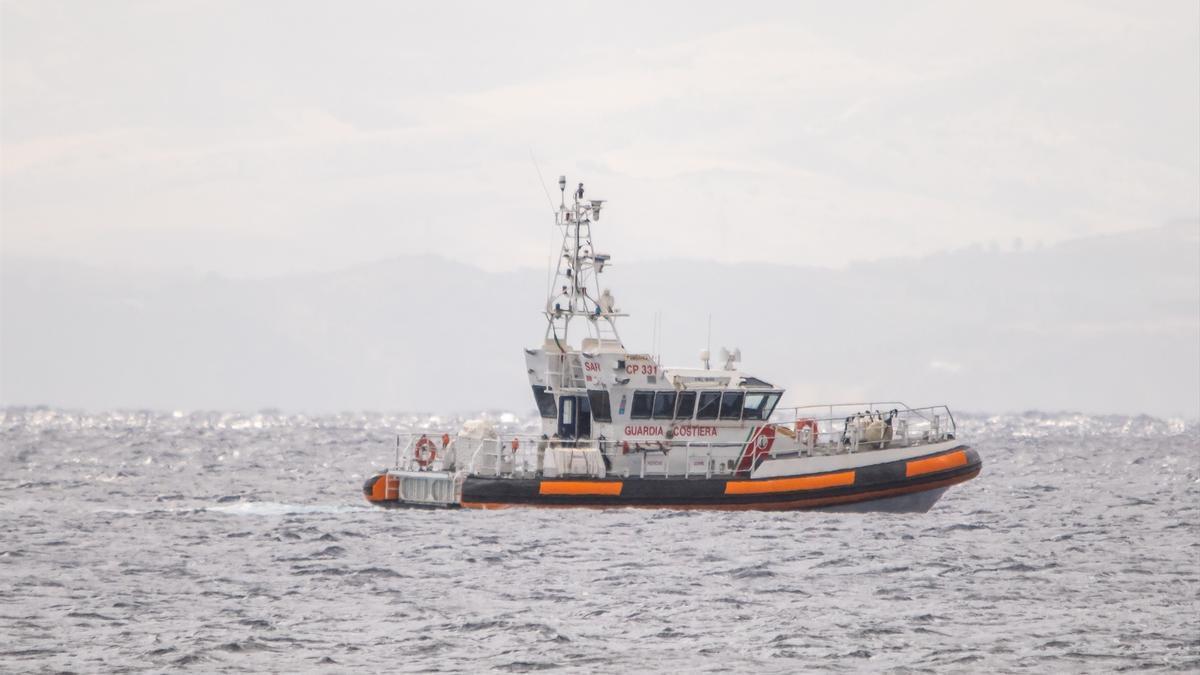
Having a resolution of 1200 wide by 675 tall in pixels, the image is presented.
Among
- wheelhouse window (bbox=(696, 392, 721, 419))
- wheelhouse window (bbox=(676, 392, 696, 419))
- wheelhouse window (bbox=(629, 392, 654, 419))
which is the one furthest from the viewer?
wheelhouse window (bbox=(696, 392, 721, 419))

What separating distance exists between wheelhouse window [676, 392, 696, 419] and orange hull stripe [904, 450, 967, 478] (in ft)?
14.8

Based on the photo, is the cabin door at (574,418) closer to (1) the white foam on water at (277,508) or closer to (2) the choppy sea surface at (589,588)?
(2) the choppy sea surface at (589,588)

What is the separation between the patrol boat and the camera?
1270 inches

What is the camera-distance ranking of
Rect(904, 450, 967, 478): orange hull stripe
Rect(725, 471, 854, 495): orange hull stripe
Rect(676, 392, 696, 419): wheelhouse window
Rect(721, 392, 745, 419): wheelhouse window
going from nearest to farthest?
Rect(725, 471, 854, 495): orange hull stripe < Rect(904, 450, 967, 478): orange hull stripe < Rect(676, 392, 696, 419): wheelhouse window < Rect(721, 392, 745, 419): wheelhouse window

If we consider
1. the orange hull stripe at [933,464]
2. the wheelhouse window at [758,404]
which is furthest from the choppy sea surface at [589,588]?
the wheelhouse window at [758,404]

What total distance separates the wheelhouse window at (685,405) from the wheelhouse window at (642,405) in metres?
0.57

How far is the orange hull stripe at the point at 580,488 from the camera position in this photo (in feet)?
105

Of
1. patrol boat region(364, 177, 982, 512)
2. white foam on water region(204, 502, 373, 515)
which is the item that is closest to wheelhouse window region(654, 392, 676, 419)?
patrol boat region(364, 177, 982, 512)

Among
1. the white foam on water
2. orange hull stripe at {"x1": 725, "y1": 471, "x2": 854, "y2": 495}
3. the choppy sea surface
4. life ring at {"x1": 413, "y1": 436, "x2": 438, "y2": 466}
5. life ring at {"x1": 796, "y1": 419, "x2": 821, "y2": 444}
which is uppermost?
life ring at {"x1": 796, "y1": 419, "x2": 821, "y2": 444}

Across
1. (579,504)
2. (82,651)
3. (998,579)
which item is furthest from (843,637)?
(579,504)

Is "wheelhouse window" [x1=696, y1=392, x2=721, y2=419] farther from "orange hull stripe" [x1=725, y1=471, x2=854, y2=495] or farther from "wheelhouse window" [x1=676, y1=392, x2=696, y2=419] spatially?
"orange hull stripe" [x1=725, y1=471, x2=854, y2=495]

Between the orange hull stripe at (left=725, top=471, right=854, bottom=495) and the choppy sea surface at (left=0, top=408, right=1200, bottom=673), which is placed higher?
the orange hull stripe at (left=725, top=471, right=854, bottom=495)

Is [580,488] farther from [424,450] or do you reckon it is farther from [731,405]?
[424,450]

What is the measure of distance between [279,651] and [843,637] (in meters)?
7.03
